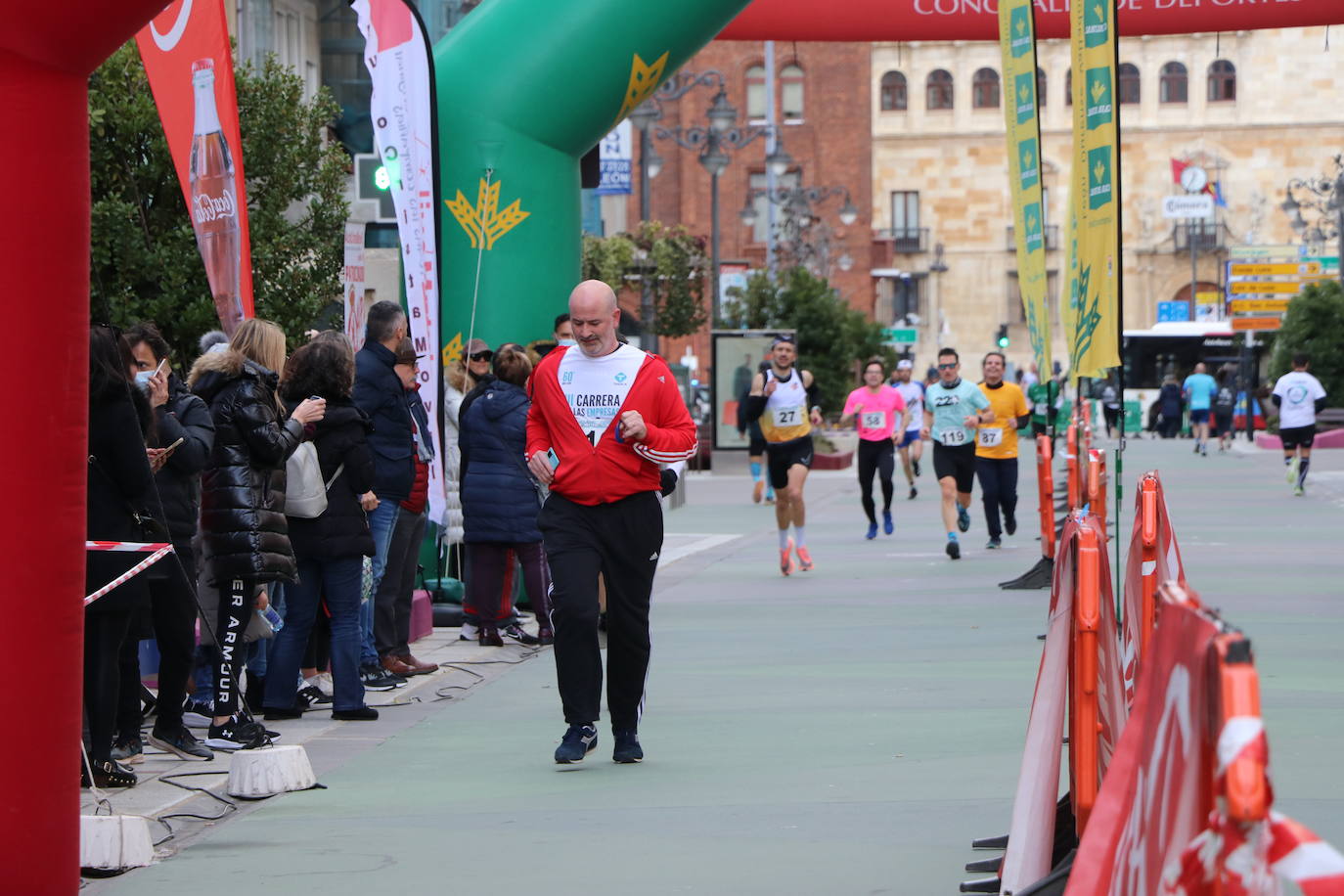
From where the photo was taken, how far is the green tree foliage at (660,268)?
36750 millimetres

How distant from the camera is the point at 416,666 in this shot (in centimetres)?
1102

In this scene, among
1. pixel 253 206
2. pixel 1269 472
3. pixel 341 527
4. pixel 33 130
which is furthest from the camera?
pixel 1269 472

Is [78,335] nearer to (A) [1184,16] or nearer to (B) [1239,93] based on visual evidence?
(A) [1184,16]

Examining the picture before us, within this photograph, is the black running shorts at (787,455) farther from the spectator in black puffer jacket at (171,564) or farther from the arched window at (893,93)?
the arched window at (893,93)

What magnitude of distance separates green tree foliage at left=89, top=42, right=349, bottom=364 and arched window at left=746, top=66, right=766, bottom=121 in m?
68.1

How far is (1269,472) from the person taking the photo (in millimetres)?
34625

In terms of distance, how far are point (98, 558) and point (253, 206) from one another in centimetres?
792

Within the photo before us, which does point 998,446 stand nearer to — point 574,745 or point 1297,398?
point 574,745

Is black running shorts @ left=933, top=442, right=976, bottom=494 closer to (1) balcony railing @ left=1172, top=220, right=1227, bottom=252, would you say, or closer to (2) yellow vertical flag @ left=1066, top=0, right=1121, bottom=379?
(2) yellow vertical flag @ left=1066, top=0, right=1121, bottom=379

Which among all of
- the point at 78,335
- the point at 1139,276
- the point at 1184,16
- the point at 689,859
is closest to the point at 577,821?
the point at 689,859

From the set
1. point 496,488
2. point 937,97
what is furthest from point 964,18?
point 937,97

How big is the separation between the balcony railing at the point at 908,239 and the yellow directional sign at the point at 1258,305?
135ft

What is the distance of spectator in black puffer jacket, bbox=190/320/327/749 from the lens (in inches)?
333

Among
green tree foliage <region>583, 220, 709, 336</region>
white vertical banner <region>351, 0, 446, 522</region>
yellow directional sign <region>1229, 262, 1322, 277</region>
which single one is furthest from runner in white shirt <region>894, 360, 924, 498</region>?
yellow directional sign <region>1229, 262, 1322, 277</region>
